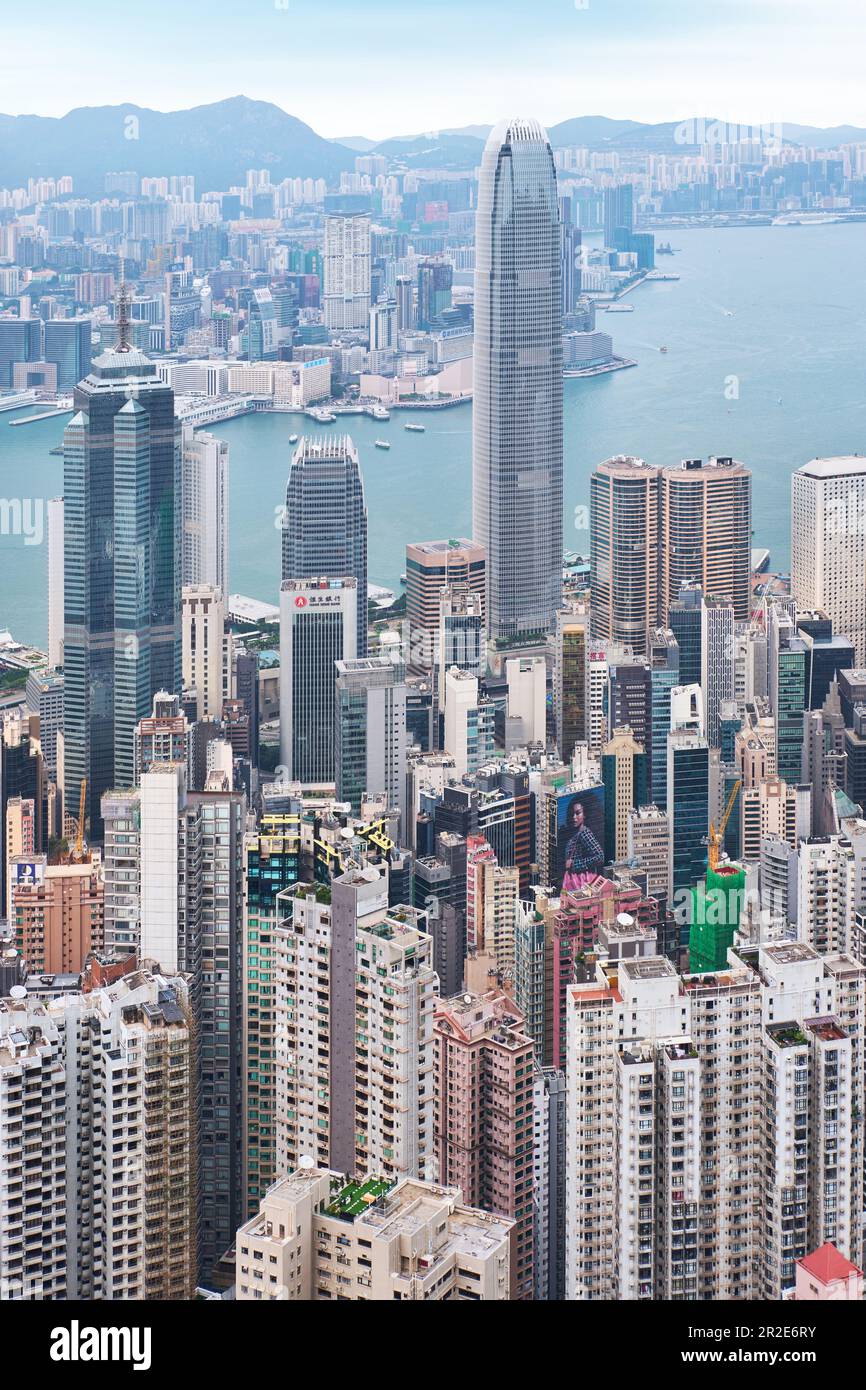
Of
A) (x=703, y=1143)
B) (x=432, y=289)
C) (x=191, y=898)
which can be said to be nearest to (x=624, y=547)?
(x=432, y=289)

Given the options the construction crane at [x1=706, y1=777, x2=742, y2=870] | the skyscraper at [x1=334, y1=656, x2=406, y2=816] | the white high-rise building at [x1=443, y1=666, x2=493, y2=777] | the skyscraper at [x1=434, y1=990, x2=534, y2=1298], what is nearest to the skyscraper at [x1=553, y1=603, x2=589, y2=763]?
the white high-rise building at [x1=443, y1=666, x2=493, y2=777]

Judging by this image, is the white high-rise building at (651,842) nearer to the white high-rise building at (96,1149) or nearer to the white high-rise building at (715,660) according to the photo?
the white high-rise building at (715,660)

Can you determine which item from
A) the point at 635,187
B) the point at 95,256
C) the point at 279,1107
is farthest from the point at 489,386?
the point at 279,1107

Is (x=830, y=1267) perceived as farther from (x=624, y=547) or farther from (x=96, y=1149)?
(x=624, y=547)

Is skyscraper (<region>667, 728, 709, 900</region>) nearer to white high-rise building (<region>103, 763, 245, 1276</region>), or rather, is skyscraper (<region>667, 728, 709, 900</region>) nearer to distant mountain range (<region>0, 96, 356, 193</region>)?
white high-rise building (<region>103, 763, 245, 1276</region>)

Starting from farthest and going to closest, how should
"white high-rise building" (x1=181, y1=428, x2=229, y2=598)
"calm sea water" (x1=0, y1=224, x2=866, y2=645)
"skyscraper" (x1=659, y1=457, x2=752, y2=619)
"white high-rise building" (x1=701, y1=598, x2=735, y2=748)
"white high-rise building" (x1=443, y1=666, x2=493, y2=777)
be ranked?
"calm sea water" (x1=0, y1=224, x2=866, y2=645), "skyscraper" (x1=659, y1=457, x2=752, y2=619), "white high-rise building" (x1=181, y1=428, x2=229, y2=598), "white high-rise building" (x1=701, y1=598, x2=735, y2=748), "white high-rise building" (x1=443, y1=666, x2=493, y2=777)

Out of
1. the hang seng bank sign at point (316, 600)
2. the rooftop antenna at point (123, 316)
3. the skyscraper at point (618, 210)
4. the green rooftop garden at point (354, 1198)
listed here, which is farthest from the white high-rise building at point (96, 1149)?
the skyscraper at point (618, 210)
